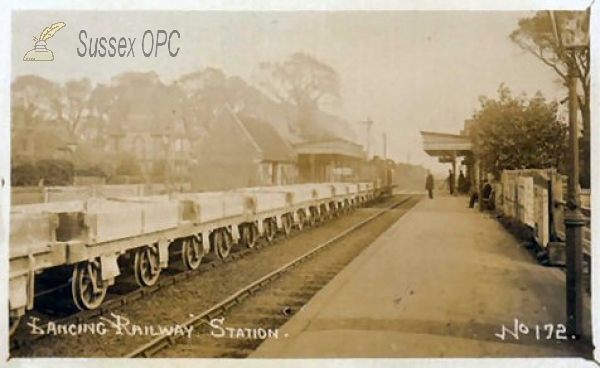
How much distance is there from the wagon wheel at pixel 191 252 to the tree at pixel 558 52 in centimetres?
115

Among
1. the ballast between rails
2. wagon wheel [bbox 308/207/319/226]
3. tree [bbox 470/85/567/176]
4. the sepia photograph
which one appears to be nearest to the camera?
the ballast between rails

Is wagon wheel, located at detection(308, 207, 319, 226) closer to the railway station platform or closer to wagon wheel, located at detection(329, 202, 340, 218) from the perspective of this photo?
wagon wheel, located at detection(329, 202, 340, 218)

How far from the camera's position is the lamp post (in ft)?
6.18

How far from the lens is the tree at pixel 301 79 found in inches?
76.4

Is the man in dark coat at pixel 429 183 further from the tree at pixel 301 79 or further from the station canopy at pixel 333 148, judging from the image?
the tree at pixel 301 79

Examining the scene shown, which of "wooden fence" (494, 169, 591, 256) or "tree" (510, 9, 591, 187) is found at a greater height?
"tree" (510, 9, 591, 187)

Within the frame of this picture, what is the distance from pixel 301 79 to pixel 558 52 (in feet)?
2.55

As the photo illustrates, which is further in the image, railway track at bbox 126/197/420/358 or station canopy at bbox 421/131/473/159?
station canopy at bbox 421/131/473/159

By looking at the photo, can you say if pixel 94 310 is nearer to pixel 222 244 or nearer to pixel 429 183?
pixel 222 244

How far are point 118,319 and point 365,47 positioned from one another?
1.09m

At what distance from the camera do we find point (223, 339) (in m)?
1.87

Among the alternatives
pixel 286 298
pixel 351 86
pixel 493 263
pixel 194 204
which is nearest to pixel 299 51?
pixel 351 86

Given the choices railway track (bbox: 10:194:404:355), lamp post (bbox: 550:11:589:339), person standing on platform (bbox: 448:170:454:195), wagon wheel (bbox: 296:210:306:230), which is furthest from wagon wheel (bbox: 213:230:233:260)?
lamp post (bbox: 550:11:589:339)

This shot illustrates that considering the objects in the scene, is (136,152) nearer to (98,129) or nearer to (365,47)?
(98,129)
